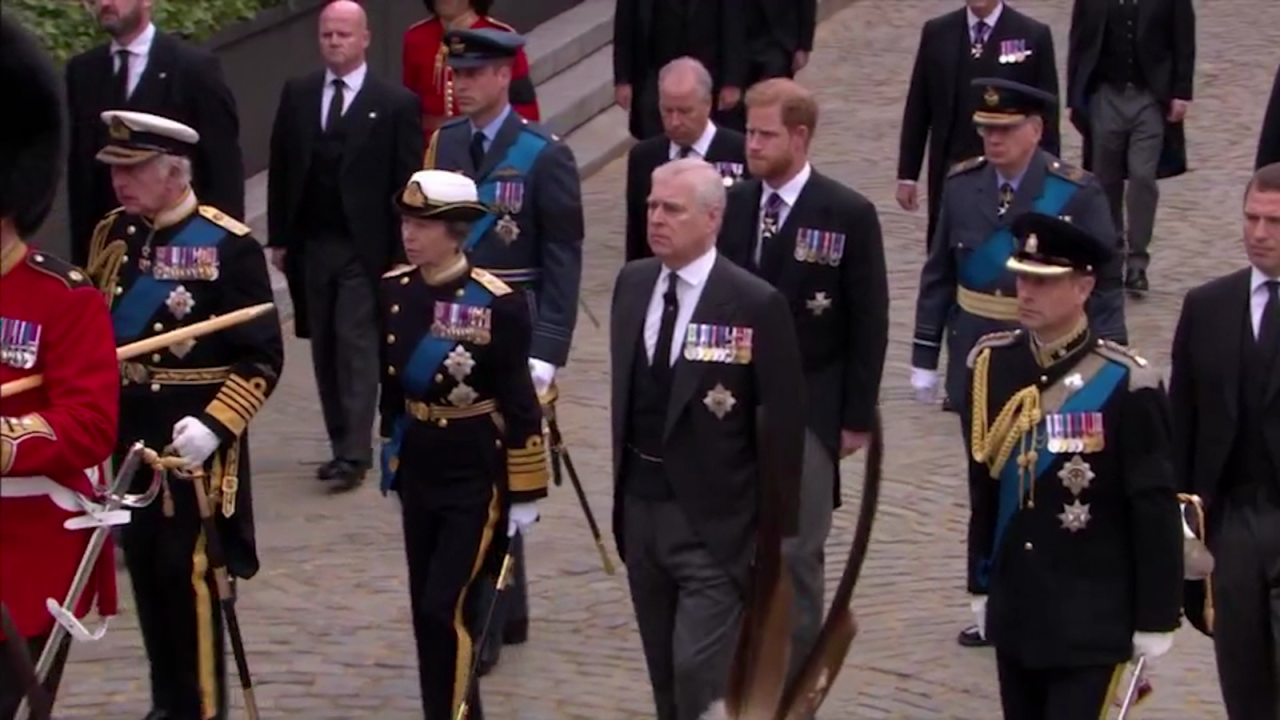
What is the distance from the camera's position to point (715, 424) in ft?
26.9

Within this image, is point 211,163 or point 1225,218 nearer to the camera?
point 211,163

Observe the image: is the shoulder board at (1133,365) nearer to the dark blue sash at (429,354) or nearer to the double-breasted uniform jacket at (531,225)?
the dark blue sash at (429,354)

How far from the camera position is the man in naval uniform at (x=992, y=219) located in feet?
33.2

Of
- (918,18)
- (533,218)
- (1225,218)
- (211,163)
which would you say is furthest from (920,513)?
(918,18)

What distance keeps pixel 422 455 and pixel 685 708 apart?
47.7 inches

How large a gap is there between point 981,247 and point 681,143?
4.76 ft

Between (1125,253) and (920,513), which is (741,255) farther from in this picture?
(1125,253)

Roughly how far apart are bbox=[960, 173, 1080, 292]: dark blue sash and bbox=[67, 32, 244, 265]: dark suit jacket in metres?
3.08

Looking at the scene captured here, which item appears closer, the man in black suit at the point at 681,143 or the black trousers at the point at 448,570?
the black trousers at the point at 448,570

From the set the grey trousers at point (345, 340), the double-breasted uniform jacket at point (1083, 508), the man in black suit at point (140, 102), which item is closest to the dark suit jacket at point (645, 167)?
the grey trousers at point (345, 340)

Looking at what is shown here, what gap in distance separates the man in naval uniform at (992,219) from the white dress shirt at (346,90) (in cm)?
294

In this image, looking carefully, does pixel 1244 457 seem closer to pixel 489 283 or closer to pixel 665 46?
pixel 489 283

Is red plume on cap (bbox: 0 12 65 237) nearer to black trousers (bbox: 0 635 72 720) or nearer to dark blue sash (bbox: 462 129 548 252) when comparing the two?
black trousers (bbox: 0 635 72 720)

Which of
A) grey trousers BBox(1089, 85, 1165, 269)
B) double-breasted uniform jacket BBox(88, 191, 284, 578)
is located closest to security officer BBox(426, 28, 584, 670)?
double-breasted uniform jacket BBox(88, 191, 284, 578)
